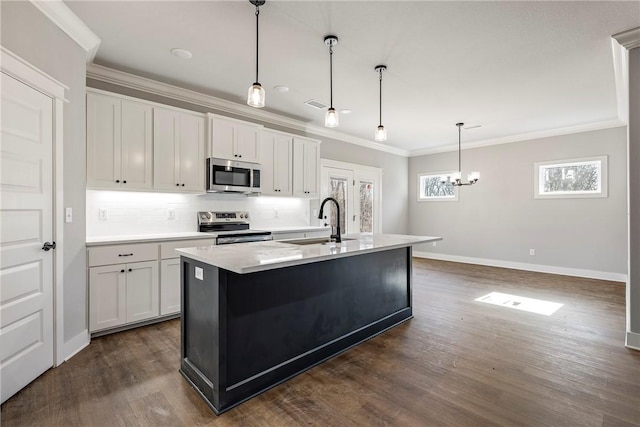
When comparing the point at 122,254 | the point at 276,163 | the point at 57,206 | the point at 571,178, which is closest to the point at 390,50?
the point at 276,163

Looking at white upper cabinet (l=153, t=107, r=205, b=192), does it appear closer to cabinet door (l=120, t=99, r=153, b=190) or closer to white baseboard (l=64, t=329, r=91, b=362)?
cabinet door (l=120, t=99, r=153, b=190)

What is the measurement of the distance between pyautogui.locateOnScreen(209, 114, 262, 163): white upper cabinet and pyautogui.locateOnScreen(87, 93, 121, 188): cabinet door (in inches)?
39.8

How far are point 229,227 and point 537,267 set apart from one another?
5697 millimetres

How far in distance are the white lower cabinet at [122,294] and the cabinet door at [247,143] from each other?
177 cm

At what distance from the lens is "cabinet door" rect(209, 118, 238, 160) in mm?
3914

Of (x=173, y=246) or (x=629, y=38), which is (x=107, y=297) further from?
(x=629, y=38)

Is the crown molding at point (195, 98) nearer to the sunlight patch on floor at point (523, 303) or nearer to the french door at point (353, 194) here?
the french door at point (353, 194)

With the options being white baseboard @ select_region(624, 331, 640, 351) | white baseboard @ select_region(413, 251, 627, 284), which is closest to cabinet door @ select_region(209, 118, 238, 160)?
white baseboard @ select_region(624, 331, 640, 351)

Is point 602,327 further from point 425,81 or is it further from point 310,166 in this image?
point 310,166

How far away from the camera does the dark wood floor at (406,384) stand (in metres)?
1.81

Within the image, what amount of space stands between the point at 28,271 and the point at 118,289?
3.01 ft

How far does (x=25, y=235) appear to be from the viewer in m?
2.09

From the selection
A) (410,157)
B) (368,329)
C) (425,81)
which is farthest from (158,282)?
(410,157)

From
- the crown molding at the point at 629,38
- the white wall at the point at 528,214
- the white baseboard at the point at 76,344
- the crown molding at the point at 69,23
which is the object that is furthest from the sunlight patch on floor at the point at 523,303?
the crown molding at the point at 69,23
